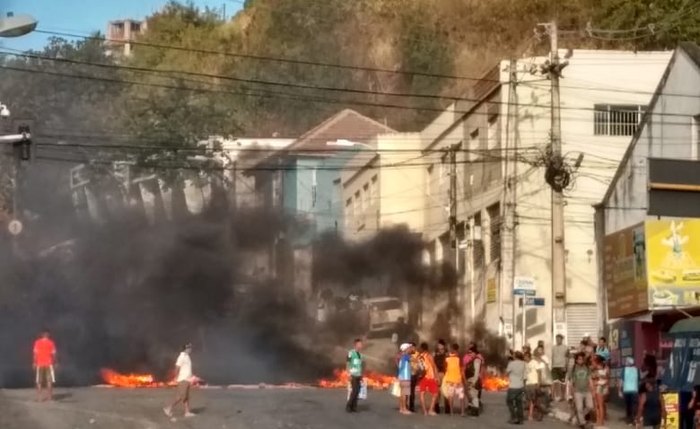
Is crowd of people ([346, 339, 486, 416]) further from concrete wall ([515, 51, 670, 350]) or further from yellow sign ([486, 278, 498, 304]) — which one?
yellow sign ([486, 278, 498, 304])

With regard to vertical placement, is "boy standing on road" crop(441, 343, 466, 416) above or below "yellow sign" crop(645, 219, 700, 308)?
below

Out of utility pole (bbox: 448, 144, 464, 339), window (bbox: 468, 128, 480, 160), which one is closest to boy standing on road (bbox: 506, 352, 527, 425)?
window (bbox: 468, 128, 480, 160)

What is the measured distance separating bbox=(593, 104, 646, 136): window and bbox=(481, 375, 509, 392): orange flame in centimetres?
1069

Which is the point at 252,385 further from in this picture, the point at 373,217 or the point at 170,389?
the point at 373,217

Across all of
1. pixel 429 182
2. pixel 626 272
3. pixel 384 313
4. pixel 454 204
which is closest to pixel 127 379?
pixel 384 313

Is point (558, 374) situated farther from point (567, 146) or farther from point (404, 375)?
point (567, 146)

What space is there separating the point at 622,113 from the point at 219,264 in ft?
50.0

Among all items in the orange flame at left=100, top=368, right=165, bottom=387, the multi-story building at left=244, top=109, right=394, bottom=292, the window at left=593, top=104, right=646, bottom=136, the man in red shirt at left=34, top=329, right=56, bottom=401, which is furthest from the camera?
the multi-story building at left=244, top=109, right=394, bottom=292

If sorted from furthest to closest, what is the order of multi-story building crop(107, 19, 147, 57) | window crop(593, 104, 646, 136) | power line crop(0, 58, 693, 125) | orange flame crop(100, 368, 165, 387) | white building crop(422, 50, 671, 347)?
multi-story building crop(107, 19, 147, 57), window crop(593, 104, 646, 136), power line crop(0, 58, 693, 125), white building crop(422, 50, 671, 347), orange flame crop(100, 368, 165, 387)

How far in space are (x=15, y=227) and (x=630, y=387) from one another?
23.0 meters

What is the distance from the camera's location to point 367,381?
44906 mm

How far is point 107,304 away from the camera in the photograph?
50.3 meters

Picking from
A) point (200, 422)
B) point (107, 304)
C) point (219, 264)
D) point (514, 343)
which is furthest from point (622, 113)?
point (200, 422)

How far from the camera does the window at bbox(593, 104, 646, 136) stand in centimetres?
5188
